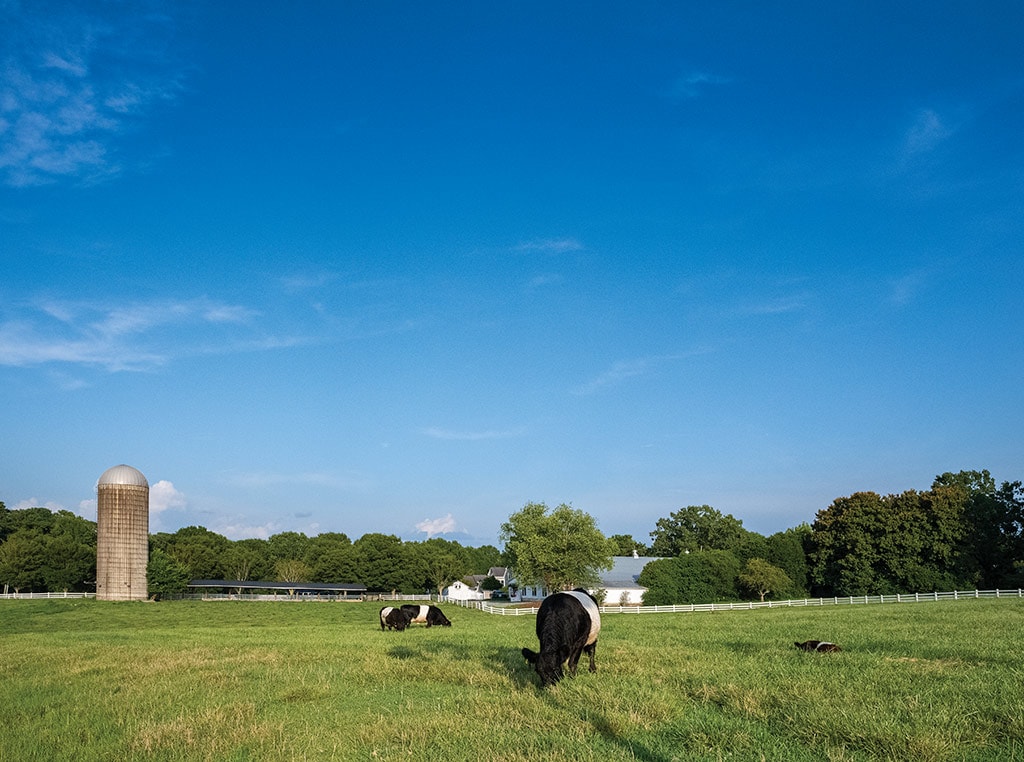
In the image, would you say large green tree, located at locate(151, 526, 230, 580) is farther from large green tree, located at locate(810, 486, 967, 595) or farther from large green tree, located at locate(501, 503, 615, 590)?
large green tree, located at locate(810, 486, 967, 595)

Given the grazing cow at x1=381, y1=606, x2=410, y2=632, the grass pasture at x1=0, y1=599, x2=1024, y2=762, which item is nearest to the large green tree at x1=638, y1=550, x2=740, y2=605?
the grazing cow at x1=381, y1=606, x2=410, y2=632

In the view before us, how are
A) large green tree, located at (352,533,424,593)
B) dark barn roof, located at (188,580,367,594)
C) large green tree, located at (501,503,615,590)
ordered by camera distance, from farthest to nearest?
large green tree, located at (352,533,424,593)
dark barn roof, located at (188,580,367,594)
large green tree, located at (501,503,615,590)

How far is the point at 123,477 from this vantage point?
89.6 m

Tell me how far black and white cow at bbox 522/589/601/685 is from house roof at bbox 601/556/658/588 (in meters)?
72.8

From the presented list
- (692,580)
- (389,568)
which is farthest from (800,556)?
(389,568)

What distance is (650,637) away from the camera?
23516mm

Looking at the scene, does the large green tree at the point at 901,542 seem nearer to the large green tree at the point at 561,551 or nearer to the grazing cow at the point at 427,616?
the large green tree at the point at 561,551

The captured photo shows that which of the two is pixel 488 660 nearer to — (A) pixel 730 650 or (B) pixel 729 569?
(A) pixel 730 650

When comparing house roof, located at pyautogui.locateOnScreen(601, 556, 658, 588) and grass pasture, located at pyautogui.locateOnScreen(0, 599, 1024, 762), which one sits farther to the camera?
house roof, located at pyautogui.locateOnScreen(601, 556, 658, 588)


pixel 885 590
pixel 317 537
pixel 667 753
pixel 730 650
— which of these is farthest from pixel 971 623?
pixel 317 537

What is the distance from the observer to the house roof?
8744 cm

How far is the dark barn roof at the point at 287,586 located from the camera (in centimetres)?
10625

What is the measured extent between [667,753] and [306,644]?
18409 mm

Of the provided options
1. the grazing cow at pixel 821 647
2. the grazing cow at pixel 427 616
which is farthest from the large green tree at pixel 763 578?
the grazing cow at pixel 821 647
